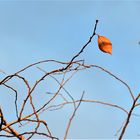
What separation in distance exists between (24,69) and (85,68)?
6.3 inches

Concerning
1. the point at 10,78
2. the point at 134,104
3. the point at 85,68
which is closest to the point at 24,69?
the point at 10,78

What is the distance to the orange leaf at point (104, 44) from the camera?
840mm

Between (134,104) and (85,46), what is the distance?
0.20m

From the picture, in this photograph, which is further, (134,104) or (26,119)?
(26,119)

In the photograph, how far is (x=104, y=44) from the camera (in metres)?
0.85

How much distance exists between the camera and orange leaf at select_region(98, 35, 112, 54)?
840mm

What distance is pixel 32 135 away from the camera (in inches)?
31.3

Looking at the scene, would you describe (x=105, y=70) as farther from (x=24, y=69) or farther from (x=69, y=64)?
(x=24, y=69)

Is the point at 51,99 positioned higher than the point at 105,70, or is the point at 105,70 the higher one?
the point at 105,70

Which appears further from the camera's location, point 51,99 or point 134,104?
point 51,99

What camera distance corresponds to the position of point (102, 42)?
0.85 metres

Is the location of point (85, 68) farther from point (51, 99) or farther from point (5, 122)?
point (5, 122)

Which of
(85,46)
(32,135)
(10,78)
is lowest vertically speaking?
(32,135)

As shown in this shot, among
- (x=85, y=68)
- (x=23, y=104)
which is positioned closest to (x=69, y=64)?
(x=85, y=68)
